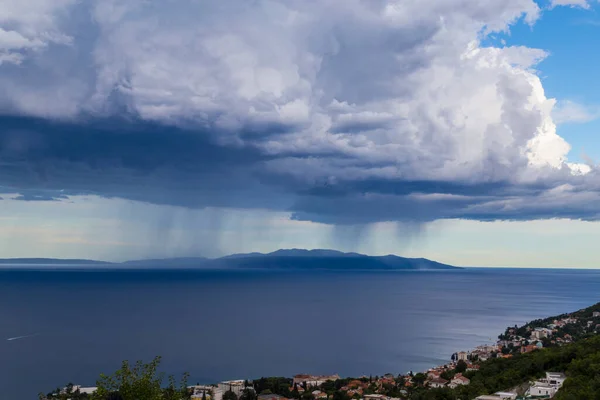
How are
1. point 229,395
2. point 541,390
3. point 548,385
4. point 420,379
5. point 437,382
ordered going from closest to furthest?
1. point 541,390
2. point 548,385
3. point 437,382
4. point 229,395
5. point 420,379

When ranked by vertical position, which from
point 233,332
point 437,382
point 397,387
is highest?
point 437,382

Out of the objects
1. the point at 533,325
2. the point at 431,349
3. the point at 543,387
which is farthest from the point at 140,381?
the point at 533,325

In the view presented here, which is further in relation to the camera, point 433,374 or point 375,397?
point 433,374

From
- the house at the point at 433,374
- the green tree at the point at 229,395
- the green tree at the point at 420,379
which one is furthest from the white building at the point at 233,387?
the house at the point at 433,374

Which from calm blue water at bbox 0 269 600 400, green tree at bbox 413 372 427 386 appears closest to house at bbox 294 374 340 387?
calm blue water at bbox 0 269 600 400

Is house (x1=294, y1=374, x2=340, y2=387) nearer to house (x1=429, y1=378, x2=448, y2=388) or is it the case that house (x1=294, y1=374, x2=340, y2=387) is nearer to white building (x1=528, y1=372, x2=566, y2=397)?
house (x1=429, y1=378, x2=448, y2=388)

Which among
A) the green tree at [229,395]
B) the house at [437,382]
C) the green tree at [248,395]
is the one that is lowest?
the green tree at [229,395]

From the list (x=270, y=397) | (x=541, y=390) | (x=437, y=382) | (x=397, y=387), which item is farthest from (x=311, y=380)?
(x=541, y=390)

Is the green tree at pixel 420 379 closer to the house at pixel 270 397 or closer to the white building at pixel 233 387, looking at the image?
the house at pixel 270 397

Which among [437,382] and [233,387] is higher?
[437,382]

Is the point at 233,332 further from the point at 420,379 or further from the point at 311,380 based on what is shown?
the point at 420,379

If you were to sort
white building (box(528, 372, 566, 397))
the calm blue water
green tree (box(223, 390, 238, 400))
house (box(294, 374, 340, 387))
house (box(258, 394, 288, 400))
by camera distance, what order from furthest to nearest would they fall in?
the calm blue water → house (box(294, 374, 340, 387)) → house (box(258, 394, 288, 400)) → green tree (box(223, 390, 238, 400)) → white building (box(528, 372, 566, 397))

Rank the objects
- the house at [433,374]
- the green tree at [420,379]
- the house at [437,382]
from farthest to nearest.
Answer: the house at [433,374], the green tree at [420,379], the house at [437,382]

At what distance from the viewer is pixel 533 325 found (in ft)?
237
